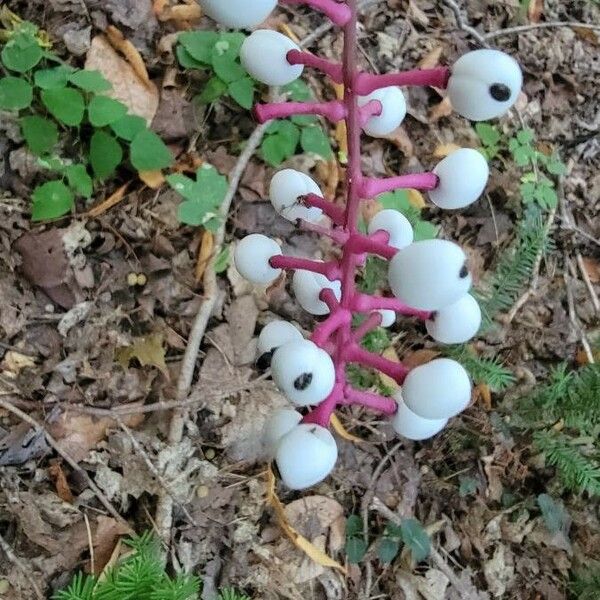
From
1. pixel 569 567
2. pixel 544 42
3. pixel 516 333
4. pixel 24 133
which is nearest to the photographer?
A: pixel 24 133

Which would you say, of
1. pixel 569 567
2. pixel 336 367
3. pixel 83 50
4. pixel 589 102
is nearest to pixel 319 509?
pixel 569 567

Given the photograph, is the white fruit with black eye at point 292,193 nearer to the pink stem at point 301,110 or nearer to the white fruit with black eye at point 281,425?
the pink stem at point 301,110

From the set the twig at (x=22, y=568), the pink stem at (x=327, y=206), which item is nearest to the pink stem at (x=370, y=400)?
the pink stem at (x=327, y=206)

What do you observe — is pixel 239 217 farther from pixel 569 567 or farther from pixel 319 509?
pixel 569 567

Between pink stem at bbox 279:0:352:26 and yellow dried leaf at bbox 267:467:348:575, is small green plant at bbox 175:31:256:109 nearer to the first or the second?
yellow dried leaf at bbox 267:467:348:575

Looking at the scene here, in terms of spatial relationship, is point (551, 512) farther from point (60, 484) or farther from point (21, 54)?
point (21, 54)

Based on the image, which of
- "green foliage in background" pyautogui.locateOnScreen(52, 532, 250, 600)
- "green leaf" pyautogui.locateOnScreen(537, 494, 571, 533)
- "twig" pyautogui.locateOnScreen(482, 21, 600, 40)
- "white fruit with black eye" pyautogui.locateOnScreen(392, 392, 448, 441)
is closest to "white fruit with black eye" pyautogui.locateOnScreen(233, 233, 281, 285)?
"white fruit with black eye" pyautogui.locateOnScreen(392, 392, 448, 441)
